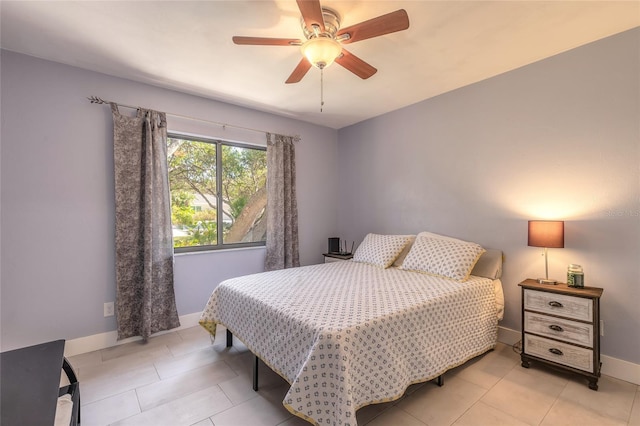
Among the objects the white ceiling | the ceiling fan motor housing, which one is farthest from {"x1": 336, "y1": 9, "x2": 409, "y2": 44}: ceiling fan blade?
the white ceiling

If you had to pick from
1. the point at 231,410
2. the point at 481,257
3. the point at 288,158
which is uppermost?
the point at 288,158

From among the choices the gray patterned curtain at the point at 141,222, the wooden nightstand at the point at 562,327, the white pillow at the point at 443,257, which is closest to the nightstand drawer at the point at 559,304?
the wooden nightstand at the point at 562,327

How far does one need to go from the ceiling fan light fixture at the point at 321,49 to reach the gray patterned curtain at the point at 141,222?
188cm

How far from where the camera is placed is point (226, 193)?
347 centimetres

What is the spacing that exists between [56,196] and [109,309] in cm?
110

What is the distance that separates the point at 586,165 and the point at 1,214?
15.0 feet

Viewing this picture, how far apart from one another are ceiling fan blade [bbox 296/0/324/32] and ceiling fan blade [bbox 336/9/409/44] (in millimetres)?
158

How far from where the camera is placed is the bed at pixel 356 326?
4.62ft

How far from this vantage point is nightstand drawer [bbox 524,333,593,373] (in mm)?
1974

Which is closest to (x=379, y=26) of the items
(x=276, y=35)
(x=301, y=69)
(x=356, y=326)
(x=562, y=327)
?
(x=301, y=69)

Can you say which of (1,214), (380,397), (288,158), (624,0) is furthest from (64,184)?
(624,0)

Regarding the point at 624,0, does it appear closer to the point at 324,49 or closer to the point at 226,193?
the point at 324,49

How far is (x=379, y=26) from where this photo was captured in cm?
154

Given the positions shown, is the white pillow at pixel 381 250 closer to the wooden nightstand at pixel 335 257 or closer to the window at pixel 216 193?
the wooden nightstand at pixel 335 257
